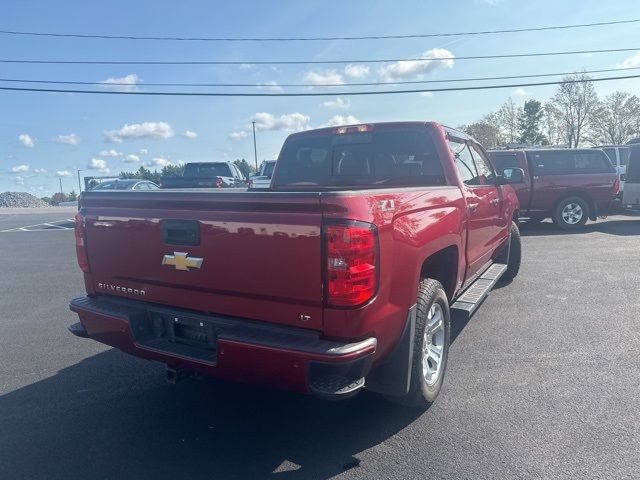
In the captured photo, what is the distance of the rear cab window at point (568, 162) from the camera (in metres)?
12.6

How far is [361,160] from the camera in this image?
4.82 meters

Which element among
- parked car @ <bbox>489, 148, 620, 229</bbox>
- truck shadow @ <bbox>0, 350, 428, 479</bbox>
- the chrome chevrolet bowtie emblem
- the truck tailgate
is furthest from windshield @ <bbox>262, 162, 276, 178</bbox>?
the chrome chevrolet bowtie emblem

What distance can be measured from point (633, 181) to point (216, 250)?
1394 cm

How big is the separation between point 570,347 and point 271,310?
3.33 meters

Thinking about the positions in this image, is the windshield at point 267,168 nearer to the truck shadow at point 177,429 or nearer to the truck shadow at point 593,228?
the truck shadow at point 593,228

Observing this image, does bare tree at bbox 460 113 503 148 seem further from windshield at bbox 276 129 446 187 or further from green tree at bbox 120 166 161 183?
windshield at bbox 276 129 446 187

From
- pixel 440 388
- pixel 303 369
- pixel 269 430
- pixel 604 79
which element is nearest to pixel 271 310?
pixel 303 369

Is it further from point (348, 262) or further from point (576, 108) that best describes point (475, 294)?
point (576, 108)

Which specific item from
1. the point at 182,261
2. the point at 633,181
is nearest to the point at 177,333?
the point at 182,261

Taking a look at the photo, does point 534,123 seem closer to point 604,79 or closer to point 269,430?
point 604,79

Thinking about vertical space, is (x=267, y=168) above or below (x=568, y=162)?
above

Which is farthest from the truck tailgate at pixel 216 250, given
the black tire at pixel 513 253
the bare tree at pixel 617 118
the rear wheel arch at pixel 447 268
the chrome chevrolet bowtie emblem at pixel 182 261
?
the bare tree at pixel 617 118

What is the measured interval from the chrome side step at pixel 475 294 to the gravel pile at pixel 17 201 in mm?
43711

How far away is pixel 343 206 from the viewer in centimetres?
261
